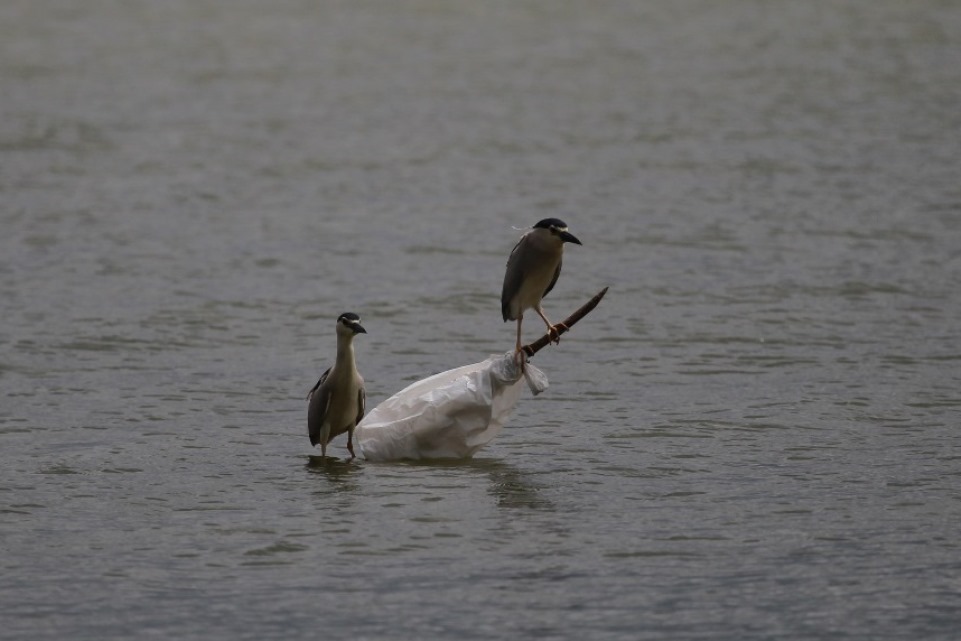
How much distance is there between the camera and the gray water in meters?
8.54

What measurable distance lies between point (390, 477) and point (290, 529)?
49.0 inches

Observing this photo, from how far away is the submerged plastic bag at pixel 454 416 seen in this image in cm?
1077

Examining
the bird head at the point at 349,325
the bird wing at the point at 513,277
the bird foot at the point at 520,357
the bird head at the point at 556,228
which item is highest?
the bird head at the point at 556,228

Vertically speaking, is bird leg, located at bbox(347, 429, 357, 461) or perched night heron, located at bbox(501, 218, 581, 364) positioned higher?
perched night heron, located at bbox(501, 218, 581, 364)

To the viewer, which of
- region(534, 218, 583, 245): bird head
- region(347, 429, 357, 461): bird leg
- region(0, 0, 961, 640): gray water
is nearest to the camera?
region(0, 0, 961, 640): gray water

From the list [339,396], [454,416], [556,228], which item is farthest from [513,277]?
[339,396]

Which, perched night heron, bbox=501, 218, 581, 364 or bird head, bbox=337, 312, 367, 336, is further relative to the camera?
bird head, bbox=337, 312, 367, 336

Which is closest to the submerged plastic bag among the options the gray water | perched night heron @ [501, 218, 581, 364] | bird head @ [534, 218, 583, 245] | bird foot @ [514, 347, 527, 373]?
bird foot @ [514, 347, 527, 373]

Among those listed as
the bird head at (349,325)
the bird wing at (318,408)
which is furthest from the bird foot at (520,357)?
the bird wing at (318,408)

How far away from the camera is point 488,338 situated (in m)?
14.2

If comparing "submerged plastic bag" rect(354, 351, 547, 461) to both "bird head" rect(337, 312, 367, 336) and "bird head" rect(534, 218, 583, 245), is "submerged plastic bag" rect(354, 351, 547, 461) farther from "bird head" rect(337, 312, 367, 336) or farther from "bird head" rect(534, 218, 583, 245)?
"bird head" rect(534, 218, 583, 245)

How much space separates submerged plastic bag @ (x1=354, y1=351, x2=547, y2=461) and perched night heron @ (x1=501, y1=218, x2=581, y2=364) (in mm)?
302

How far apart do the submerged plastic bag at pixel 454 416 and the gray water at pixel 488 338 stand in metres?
0.17

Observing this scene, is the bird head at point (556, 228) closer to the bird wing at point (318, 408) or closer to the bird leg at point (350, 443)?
the bird wing at point (318, 408)
